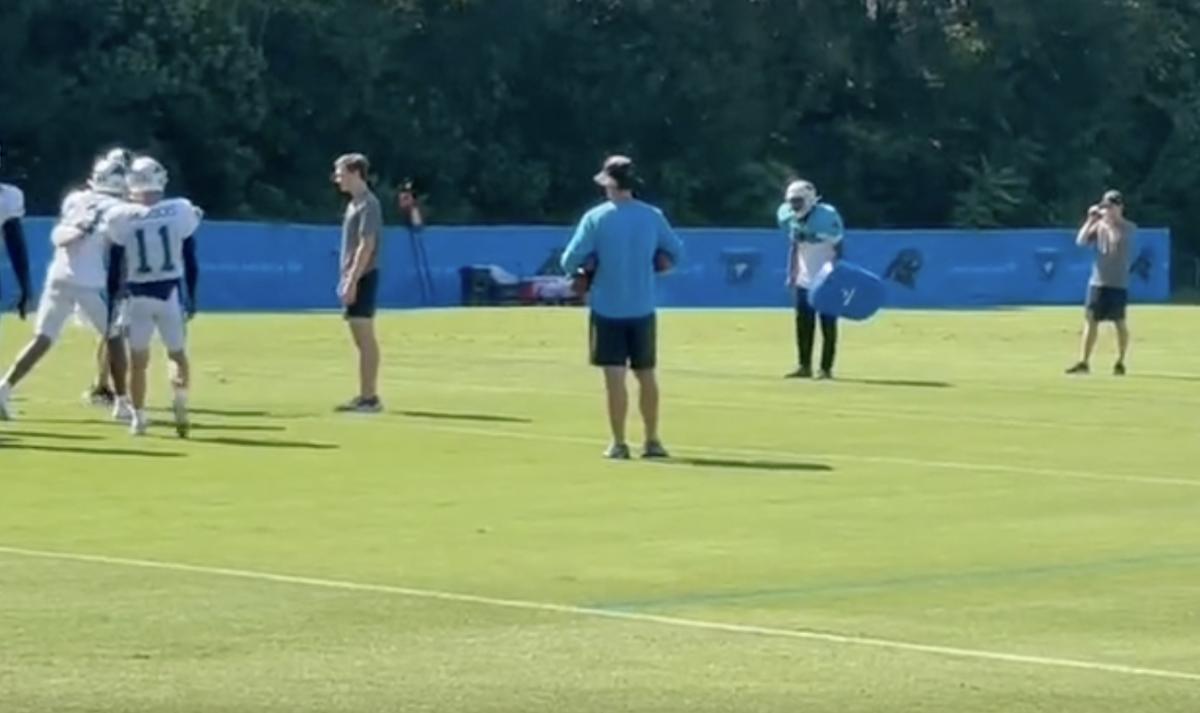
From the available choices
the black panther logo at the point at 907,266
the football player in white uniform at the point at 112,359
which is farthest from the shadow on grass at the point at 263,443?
the black panther logo at the point at 907,266

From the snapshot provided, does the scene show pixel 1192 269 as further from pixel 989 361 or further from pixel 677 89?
pixel 989 361

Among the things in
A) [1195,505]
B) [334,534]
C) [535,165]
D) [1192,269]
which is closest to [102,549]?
[334,534]

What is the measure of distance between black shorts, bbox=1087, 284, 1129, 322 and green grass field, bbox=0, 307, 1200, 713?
434cm

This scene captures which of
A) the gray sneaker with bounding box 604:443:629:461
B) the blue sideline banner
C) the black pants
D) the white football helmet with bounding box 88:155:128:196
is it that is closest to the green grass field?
the gray sneaker with bounding box 604:443:629:461

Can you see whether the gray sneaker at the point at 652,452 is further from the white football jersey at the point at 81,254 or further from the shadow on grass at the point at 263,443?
the white football jersey at the point at 81,254

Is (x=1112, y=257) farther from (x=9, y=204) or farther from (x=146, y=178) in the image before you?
(x=9, y=204)

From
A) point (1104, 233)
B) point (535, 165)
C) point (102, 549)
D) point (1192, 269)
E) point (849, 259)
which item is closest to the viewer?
point (102, 549)

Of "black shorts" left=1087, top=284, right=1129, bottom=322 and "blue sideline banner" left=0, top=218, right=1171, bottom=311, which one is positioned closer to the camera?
"black shorts" left=1087, top=284, right=1129, bottom=322

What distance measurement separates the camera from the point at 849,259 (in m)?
56.7

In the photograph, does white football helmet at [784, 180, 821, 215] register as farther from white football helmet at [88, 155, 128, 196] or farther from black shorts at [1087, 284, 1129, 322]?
white football helmet at [88, 155, 128, 196]

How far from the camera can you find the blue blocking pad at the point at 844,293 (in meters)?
31.2

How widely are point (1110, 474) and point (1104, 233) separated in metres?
13.9

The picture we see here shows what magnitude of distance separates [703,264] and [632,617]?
43.3 m

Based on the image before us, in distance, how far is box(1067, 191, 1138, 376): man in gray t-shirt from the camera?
33562 mm
